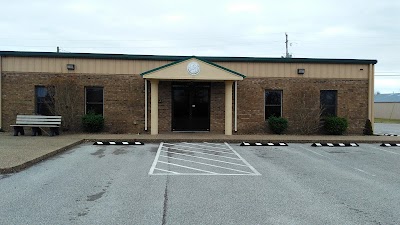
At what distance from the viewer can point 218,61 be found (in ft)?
60.5

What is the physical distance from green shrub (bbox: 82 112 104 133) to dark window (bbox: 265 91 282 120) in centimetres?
821

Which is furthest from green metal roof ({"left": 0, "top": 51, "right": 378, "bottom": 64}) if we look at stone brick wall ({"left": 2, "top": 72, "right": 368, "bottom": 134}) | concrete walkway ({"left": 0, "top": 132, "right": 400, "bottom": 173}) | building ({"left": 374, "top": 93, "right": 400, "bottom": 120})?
building ({"left": 374, "top": 93, "right": 400, "bottom": 120})

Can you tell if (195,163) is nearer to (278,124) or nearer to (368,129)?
(278,124)

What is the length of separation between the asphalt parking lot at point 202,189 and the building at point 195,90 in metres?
6.50

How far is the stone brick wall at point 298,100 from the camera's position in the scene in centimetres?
1844

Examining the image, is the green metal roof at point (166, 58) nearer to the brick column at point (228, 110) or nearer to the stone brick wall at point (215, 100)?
the stone brick wall at point (215, 100)

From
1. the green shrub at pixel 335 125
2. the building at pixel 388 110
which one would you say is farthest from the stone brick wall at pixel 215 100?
the building at pixel 388 110

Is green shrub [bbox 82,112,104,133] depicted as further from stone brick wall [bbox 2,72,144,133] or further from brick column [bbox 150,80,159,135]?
brick column [bbox 150,80,159,135]

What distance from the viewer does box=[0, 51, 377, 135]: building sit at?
17562mm

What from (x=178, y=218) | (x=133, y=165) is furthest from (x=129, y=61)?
(x=178, y=218)

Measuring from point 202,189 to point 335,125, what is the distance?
13162 millimetres

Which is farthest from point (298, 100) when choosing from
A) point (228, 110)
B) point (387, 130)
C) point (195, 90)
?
point (387, 130)

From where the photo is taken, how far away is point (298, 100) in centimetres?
1859

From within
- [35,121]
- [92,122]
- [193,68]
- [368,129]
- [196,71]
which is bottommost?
[368,129]
